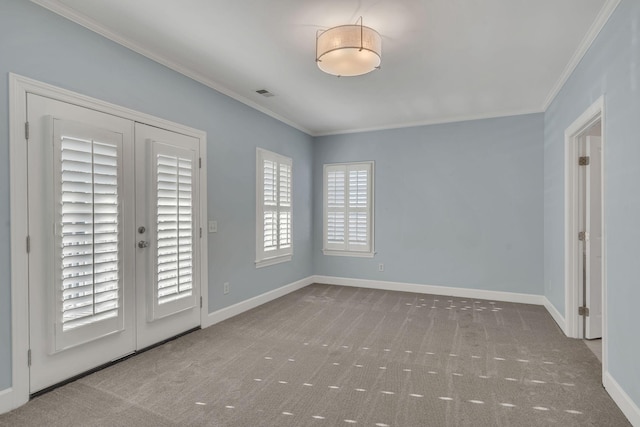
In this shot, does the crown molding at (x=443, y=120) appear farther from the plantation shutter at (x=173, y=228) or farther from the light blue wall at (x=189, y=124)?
the plantation shutter at (x=173, y=228)

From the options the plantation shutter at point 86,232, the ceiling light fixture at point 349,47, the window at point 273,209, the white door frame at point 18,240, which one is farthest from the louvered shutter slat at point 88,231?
the window at point 273,209

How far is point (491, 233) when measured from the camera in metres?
4.90

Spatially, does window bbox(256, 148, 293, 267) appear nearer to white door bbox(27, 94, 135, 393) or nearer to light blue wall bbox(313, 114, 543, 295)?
light blue wall bbox(313, 114, 543, 295)

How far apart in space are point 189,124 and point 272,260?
2191 mm

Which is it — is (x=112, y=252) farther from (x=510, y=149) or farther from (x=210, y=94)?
(x=510, y=149)

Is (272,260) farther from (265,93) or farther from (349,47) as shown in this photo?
(349,47)

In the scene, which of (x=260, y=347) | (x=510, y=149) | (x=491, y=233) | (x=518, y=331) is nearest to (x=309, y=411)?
(x=260, y=347)

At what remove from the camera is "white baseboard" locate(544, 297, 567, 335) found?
3.60 m

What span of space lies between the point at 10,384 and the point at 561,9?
4400 mm

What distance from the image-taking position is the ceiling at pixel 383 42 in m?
2.38

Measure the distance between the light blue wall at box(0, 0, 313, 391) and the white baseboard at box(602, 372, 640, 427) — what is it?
11.4ft

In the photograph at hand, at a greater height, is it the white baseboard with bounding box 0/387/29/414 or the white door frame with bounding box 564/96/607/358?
the white door frame with bounding box 564/96/607/358

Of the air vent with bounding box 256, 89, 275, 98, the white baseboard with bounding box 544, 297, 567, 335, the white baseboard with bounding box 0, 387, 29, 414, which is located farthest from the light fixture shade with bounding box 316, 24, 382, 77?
the white baseboard with bounding box 544, 297, 567, 335

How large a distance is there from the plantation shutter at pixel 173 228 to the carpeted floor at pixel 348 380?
43 cm
